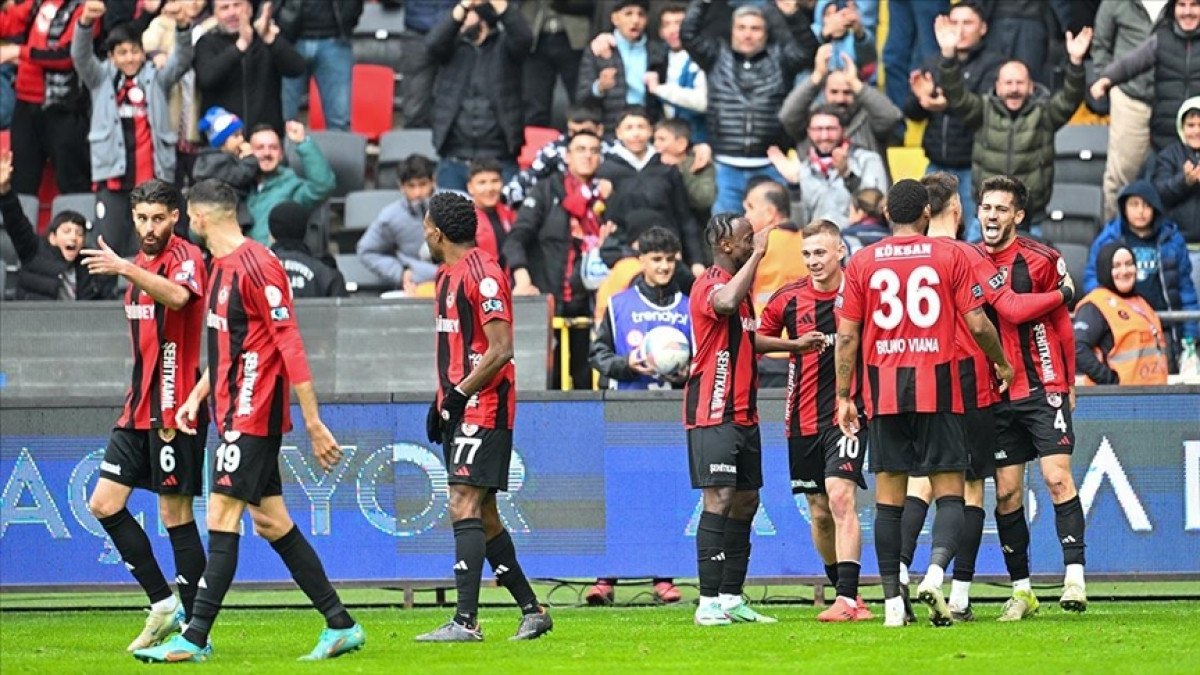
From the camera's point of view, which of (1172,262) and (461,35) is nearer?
(1172,262)

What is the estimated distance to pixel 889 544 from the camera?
38.3 feet

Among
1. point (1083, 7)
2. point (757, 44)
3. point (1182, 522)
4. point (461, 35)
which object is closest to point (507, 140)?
point (461, 35)

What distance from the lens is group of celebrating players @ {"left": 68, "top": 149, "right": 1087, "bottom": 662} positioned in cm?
1068

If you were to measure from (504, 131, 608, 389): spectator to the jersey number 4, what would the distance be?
622cm

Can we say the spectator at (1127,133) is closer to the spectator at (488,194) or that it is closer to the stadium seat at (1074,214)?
the stadium seat at (1074,214)

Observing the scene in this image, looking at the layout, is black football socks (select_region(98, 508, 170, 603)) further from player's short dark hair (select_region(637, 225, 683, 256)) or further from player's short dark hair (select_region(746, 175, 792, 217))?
player's short dark hair (select_region(746, 175, 792, 217))

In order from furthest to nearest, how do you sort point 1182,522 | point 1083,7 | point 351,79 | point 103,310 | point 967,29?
point 351,79 < point 1083,7 < point 967,29 < point 103,310 < point 1182,522

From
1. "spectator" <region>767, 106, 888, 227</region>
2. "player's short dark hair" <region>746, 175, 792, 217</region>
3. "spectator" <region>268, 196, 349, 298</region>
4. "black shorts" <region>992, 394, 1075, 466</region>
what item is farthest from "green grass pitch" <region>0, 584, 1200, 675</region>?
"spectator" <region>767, 106, 888, 227</region>

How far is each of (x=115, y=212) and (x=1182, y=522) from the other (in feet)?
32.3

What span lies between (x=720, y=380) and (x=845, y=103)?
21.9 feet

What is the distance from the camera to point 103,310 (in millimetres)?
16500

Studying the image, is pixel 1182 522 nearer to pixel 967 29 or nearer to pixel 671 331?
pixel 671 331

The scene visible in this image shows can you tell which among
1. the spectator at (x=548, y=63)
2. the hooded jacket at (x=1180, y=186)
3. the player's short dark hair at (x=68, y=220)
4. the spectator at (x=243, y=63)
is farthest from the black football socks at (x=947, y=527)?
the spectator at (x=243, y=63)

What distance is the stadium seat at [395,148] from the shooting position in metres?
21.1
